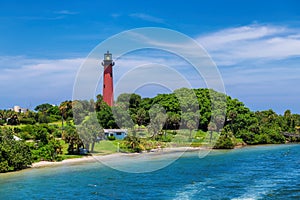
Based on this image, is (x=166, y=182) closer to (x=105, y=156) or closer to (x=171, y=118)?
(x=105, y=156)

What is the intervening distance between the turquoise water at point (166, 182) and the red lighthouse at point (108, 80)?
108 feet

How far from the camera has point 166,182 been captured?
4331cm

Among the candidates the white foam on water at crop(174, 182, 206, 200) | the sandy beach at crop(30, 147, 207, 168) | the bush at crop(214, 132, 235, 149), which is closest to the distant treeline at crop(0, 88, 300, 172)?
the bush at crop(214, 132, 235, 149)

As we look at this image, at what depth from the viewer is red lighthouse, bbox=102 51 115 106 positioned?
8712cm

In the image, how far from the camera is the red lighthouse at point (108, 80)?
8712 cm

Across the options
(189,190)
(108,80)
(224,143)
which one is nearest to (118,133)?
(108,80)

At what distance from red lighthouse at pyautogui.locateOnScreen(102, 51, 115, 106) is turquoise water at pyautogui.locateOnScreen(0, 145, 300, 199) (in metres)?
32.8

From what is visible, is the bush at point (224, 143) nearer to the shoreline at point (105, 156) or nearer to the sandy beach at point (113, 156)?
the sandy beach at point (113, 156)

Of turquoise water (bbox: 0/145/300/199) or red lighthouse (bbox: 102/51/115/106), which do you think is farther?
red lighthouse (bbox: 102/51/115/106)

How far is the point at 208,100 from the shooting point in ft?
330

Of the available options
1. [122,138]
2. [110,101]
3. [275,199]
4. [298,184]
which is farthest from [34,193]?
[110,101]

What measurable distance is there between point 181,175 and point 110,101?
45235 mm

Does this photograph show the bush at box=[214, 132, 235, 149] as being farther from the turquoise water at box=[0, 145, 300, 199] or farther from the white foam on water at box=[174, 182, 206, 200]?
the white foam on water at box=[174, 182, 206, 200]

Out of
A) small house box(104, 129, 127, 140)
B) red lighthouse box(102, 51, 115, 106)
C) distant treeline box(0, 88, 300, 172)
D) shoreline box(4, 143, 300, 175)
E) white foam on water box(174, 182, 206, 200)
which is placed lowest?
white foam on water box(174, 182, 206, 200)
